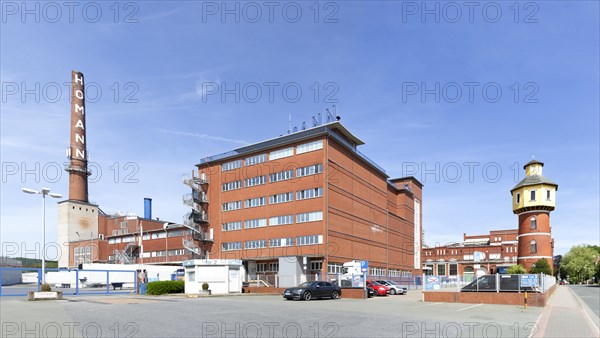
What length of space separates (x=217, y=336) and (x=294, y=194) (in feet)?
150

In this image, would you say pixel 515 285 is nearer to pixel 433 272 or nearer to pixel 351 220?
pixel 351 220

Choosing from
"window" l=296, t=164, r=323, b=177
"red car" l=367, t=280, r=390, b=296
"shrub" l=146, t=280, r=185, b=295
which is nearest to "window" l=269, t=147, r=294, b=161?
"window" l=296, t=164, r=323, b=177

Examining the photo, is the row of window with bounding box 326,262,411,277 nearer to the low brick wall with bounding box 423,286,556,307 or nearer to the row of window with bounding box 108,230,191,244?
the low brick wall with bounding box 423,286,556,307

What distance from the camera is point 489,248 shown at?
12638 centimetres

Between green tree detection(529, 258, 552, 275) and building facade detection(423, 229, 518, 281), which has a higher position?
green tree detection(529, 258, 552, 275)

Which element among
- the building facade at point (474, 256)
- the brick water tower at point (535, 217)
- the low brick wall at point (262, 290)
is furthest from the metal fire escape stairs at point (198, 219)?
the building facade at point (474, 256)

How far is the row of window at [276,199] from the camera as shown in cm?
5677

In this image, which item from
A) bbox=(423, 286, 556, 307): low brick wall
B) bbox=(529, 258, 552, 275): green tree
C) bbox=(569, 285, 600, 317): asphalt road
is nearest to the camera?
bbox=(423, 286, 556, 307): low brick wall

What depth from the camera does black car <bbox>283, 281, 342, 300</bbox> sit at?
32.2 m

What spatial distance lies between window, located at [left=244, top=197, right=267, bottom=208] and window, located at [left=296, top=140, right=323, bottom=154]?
307 inches

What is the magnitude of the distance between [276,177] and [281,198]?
293 cm

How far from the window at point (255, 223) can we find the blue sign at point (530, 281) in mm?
36621

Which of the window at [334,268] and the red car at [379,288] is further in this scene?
the window at [334,268]

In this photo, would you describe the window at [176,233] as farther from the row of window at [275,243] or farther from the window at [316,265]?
the window at [316,265]
